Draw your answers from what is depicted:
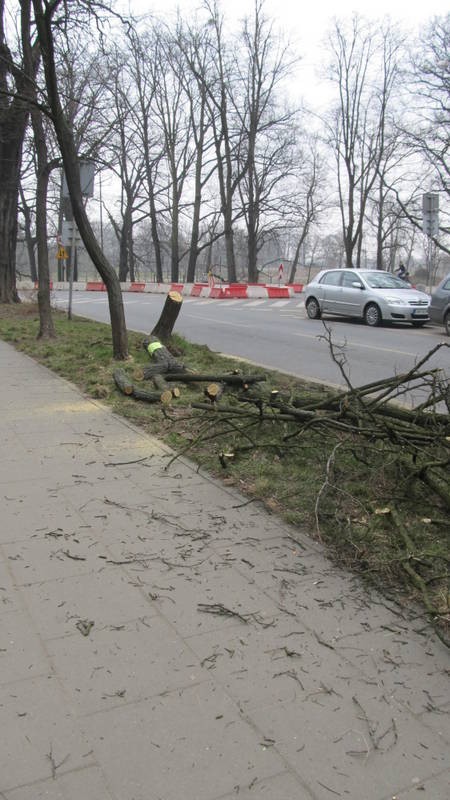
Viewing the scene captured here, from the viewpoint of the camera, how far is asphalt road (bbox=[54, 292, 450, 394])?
32.2ft

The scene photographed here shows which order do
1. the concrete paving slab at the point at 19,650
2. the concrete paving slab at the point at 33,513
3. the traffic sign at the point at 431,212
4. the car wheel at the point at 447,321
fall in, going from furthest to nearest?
the traffic sign at the point at 431,212, the car wheel at the point at 447,321, the concrete paving slab at the point at 33,513, the concrete paving slab at the point at 19,650

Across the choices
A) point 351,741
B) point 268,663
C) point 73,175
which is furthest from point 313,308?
point 351,741

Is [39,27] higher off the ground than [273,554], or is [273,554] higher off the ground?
[39,27]

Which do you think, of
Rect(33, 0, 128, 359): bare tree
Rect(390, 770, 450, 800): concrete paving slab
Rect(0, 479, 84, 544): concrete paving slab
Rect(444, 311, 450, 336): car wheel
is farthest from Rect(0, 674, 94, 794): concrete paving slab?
Rect(444, 311, 450, 336): car wheel

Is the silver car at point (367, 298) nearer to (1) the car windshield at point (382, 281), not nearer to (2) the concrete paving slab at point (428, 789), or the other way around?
(1) the car windshield at point (382, 281)

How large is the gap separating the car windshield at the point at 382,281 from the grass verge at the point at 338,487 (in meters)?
12.1

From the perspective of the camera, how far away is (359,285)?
18.1 meters

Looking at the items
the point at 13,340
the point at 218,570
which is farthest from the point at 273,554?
the point at 13,340

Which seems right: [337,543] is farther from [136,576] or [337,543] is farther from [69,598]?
[69,598]

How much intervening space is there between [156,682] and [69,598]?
0.75m

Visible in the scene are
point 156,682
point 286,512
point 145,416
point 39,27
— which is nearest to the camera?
point 156,682

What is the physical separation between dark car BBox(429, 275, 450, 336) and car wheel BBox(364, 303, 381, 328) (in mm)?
1741

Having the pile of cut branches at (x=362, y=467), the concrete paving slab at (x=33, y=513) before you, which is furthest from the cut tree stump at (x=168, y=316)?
the concrete paving slab at (x=33, y=513)

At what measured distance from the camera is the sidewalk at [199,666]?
1.98m
